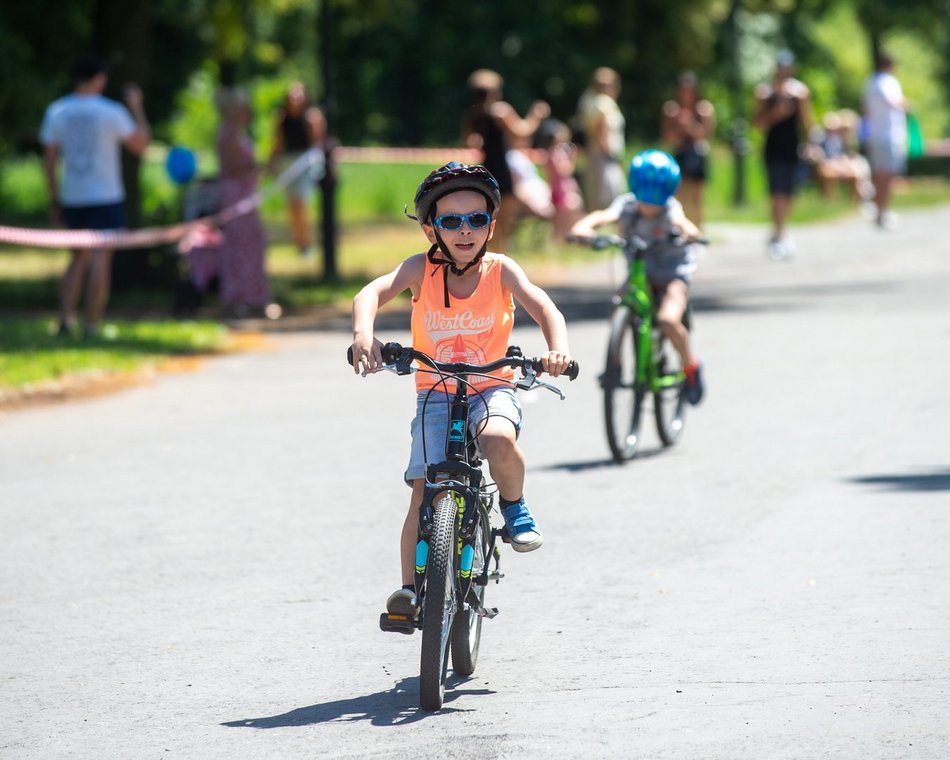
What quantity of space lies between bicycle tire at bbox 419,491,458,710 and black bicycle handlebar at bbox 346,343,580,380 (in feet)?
1.24

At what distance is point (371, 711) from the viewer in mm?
5578

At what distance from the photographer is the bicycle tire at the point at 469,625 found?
5.86 meters

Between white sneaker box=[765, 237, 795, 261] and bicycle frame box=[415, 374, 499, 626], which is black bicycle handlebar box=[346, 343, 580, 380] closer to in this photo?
bicycle frame box=[415, 374, 499, 626]

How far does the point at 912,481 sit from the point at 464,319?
12.3 ft

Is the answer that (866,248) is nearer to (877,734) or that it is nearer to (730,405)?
(730,405)

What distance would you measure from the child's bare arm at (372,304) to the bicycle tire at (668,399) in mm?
4170

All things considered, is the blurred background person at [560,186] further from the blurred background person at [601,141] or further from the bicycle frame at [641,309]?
the bicycle frame at [641,309]

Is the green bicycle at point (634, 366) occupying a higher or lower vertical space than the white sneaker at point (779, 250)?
lower

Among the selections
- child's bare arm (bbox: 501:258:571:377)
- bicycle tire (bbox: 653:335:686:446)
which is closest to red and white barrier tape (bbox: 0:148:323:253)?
bicycle tire (bbox: 653:335:686:446)

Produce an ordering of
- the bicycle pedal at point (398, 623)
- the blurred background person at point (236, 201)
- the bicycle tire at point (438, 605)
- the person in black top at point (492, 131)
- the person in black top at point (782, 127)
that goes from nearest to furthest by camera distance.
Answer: the bicycle tire at point (438, 605) → the bicycle pedal at point (398, 623) → the blurred background person at point (236, 201) → the person in black top at point (492, 131) → the person in black top at point (782, 127)

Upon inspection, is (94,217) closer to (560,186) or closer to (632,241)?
(632,241)

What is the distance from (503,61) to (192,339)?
26.6 metres

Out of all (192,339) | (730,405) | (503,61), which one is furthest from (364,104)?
(730,405)

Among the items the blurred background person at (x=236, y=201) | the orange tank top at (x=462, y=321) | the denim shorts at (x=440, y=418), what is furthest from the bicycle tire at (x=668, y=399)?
the blurred background person at (x=236, y=201)
